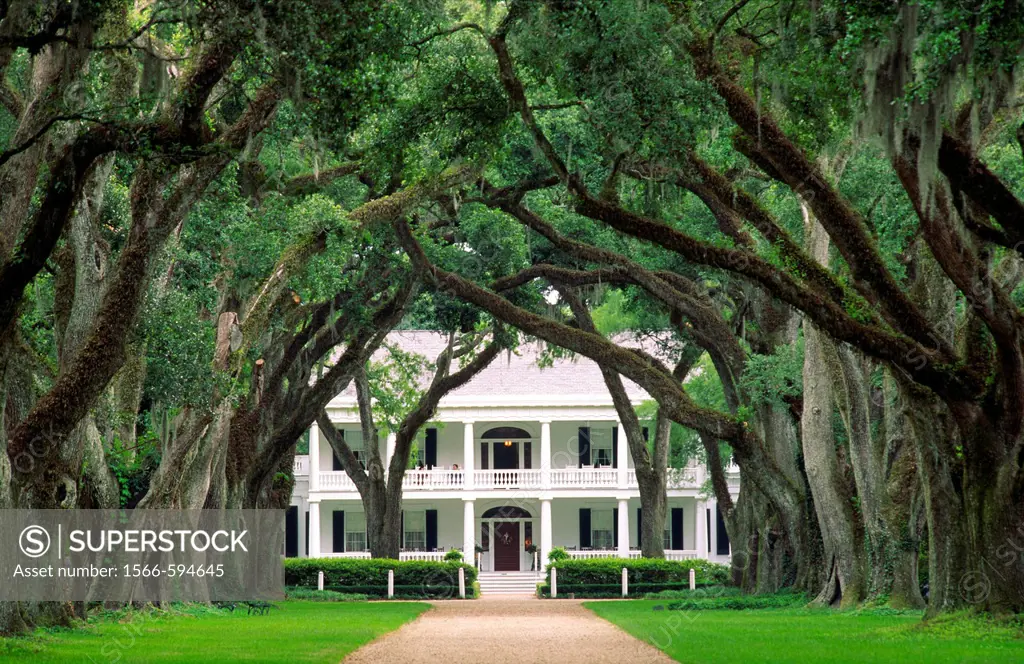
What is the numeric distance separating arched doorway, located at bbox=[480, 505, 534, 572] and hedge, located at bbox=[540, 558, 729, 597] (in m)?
9.13

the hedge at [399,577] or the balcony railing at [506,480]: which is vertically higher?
the balcony railing at [506,480]

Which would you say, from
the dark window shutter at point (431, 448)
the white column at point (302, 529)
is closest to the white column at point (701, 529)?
the dark window shutter at point (431, 448)

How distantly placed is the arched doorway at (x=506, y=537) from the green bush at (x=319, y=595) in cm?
1278

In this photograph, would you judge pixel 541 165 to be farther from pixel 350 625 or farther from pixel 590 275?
pixel 350 625

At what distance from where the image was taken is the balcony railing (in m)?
46.2

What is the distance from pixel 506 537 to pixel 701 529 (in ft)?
23.1

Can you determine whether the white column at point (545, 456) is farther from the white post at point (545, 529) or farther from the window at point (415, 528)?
the window at point (415, 528)

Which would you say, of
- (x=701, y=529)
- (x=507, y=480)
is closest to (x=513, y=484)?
(x=507, y=480)

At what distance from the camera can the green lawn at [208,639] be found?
12617mm

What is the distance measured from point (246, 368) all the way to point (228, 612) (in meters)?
4.46

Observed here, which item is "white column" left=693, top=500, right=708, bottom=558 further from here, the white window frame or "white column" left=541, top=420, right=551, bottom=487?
the white window frame

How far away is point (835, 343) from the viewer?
20.3 m

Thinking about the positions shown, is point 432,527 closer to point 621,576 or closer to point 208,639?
point 621,576

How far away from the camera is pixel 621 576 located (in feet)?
124
